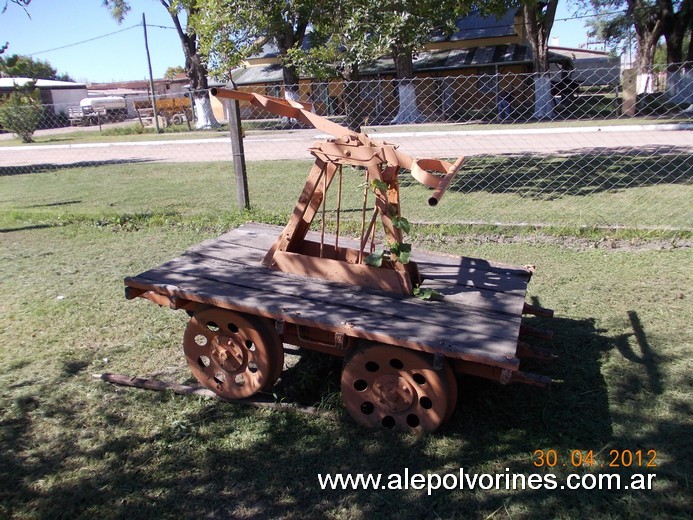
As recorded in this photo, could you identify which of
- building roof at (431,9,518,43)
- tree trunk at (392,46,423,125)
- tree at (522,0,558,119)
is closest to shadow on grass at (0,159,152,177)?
tree trunk at (392,46,423,125)

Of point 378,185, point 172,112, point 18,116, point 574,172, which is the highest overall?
point 18,116

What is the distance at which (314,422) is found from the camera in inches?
132

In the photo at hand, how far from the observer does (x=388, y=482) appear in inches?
111

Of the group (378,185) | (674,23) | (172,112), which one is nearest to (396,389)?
(378,185)

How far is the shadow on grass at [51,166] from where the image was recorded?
47.7 feet

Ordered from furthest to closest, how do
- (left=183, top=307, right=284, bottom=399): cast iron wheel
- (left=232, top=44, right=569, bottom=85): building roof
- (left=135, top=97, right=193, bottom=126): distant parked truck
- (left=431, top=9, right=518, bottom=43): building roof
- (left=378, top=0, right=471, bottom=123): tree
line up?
(left=135, top=97, right=193, bottom=126): distant parked truck
(left=431, top=9, right=518, bottom=43): building roof
(left=232, top=44, right=569, bottom=85): building roof
(left=378, top=0, right=471, bottom=123): tree
(left=183, top=307, right=284, bottom=399): cast iron wheel

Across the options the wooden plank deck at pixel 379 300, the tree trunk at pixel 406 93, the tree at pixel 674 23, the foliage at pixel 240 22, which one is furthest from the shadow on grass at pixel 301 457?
the tree at pixel 674 23

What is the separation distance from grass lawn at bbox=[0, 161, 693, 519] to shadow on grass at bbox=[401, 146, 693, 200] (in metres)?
3.21

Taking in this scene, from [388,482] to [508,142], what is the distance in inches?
526

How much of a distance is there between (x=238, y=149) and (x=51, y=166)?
32.2 ft

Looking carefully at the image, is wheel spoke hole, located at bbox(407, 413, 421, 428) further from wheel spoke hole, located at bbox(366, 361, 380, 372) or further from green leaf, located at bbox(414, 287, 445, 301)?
green leaf, located at bbox(414, 287, 445, 301)

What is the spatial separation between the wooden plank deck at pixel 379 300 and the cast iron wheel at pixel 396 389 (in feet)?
0.50

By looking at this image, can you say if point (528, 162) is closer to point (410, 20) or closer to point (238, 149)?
point (410, 20)

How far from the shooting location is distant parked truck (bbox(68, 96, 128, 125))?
36875mm
